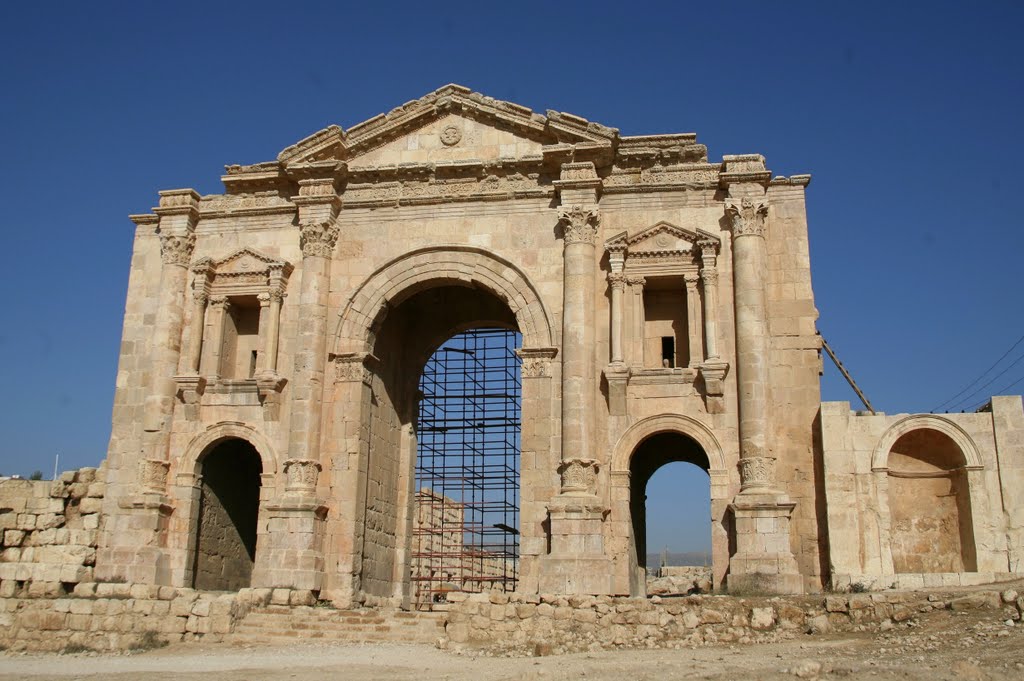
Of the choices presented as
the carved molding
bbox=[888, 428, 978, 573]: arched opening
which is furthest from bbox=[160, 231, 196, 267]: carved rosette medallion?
bbox=[888, 428, 978, 573]: arched opening

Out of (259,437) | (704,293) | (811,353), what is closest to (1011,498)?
(811,353)

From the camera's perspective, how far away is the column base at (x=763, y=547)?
Answer: 16.9m

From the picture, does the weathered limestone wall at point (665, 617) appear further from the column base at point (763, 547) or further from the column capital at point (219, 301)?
the column capital at point (219, 301)

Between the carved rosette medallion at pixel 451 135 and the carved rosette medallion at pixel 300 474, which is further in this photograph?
the carved rosette medallion at pixel 451 135

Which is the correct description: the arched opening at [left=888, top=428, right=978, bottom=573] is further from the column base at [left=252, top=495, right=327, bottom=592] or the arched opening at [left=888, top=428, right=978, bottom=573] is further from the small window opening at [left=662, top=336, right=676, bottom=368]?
the column base at [left=252, top=495, right=327, bottom=592]

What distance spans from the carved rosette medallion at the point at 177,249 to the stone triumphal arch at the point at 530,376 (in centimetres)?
5

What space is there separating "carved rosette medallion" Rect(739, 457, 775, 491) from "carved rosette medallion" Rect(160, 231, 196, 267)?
11.9 metres

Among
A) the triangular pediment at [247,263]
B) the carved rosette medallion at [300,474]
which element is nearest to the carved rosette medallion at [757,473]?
the carved rosette medallion at [300,474]

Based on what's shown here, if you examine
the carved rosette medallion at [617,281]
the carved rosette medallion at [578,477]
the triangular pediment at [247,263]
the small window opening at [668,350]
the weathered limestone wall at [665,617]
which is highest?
the triangular pediment at [247,263]

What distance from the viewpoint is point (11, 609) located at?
17781 millimetres

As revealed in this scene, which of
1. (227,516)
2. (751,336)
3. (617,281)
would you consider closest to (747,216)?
(751,336)

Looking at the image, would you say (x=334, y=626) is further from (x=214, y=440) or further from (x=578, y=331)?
(x=578, y=331)

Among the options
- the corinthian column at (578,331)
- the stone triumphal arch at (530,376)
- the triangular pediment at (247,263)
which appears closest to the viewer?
the stone triumphal arch at (530,376)

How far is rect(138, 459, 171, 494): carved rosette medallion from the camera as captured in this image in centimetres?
1984
